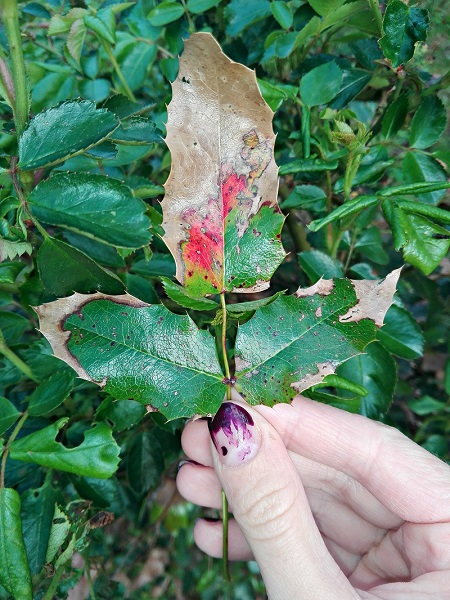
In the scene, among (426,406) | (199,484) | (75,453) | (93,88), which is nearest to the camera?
(75,453)

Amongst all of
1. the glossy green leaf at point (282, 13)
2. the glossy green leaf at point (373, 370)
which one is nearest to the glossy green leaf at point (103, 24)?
the glossy green leaf at point (282, 13)

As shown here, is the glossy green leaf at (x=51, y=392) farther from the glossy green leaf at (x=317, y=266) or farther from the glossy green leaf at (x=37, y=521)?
the glossy green leaf at (x=317, y=266)

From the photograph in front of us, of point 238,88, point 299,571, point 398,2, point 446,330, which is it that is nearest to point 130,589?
point 299,571

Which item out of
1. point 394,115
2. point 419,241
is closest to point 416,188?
point 419,241

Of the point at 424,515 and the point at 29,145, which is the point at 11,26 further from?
the point at 424,515

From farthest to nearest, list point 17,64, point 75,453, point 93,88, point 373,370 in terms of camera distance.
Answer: point 93,88 < point 373,370 < point 75,453 < point 17,64

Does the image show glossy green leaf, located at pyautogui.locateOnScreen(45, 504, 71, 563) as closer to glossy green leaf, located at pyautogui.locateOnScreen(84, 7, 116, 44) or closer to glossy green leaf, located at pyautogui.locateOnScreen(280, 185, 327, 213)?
glossy green leaf, located at pyautogui.locateOnScreen(280, 185, 327, 213)

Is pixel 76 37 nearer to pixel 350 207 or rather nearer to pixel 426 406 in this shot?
pixel 350 207
